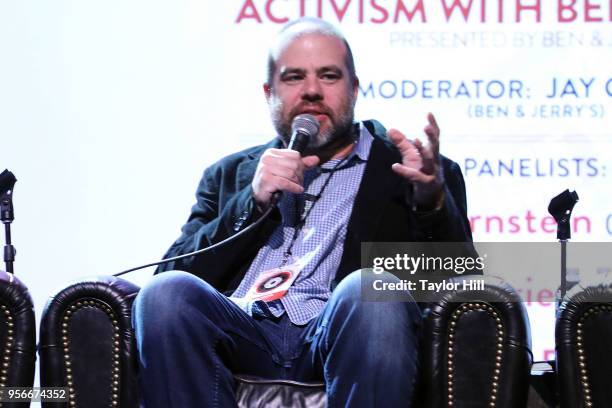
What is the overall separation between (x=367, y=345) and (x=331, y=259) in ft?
1.67

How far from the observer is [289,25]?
2.99 m

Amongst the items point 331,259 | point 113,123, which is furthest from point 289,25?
point 113,123

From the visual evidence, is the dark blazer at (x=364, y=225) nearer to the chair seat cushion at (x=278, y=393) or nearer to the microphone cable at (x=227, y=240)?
the microphone cable at (x=227, y=240)

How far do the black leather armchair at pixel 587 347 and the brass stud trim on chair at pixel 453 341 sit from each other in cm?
13

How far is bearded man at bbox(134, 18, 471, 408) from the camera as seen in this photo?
2.24m

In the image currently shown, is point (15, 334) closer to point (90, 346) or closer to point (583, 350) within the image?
point (90, 346)

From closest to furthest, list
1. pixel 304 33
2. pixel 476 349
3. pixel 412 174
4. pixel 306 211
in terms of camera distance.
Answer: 1. pixel 476 349
2. pixel 412 174
3. pixel 306 211
4. pixel 304 33

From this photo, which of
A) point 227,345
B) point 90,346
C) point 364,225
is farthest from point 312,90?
point 90,346

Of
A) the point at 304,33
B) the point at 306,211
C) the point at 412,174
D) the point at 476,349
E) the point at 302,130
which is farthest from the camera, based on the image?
the point at 304,33

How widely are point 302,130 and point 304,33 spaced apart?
40 centimetres

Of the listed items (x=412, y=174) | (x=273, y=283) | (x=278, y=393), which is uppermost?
(x=412, y=174)

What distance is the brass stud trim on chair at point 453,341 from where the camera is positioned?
2297 millimetres

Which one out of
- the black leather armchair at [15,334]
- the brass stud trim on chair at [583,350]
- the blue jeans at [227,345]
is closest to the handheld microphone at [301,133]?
the blue jeans at [227,345]

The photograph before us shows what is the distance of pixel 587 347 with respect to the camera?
2326mm
